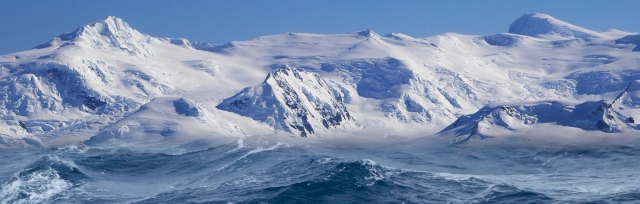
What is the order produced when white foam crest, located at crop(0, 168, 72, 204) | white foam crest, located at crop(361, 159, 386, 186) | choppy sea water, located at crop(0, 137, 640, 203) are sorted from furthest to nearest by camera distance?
white foam crest, located at crop(0, 168, 72, 204)
white foam crest, located at crop(361, 159, 386, 186)
choppy sea water, located at crop(0, 137, 640, 203)

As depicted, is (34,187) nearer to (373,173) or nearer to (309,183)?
(309,183)

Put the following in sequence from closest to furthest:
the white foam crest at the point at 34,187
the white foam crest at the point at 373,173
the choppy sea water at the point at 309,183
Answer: the choppy sea water at the point at 309,183
the white foam crest at the point at 373,173
the white foam crest at the point at 34,187

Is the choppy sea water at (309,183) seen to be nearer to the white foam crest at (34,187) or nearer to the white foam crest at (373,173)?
the white foam crest at (373,173)

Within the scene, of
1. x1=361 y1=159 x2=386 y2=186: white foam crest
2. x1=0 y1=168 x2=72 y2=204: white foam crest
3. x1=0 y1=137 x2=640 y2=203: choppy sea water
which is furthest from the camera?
x1=0 y1=168 x2=72 y2=204: white foam crest

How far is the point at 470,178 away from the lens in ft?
475

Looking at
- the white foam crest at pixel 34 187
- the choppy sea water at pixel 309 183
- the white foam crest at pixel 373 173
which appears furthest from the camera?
the white foam crest at pixel 34 187

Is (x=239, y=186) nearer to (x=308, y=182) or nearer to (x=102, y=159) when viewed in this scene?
(x=308, y=182)

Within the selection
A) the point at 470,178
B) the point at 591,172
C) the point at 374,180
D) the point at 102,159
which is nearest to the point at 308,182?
the point at 374,180

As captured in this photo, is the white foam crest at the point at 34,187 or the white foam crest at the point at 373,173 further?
the white foam crest at the point at 34,187

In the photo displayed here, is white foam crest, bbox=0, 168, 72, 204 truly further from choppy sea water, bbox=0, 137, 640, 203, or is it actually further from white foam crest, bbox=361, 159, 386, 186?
white foam crest, bbox=361, 159, 386, 186

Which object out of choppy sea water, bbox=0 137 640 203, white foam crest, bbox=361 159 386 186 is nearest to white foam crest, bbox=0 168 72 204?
choppy sea water, bbox=0 137 640 203

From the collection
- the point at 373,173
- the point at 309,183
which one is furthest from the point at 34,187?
the point at 373,173

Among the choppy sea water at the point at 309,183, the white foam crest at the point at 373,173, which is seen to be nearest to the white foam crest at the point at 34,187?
the choppy sea water at the point at 309,183

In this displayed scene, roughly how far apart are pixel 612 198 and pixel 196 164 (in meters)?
106
